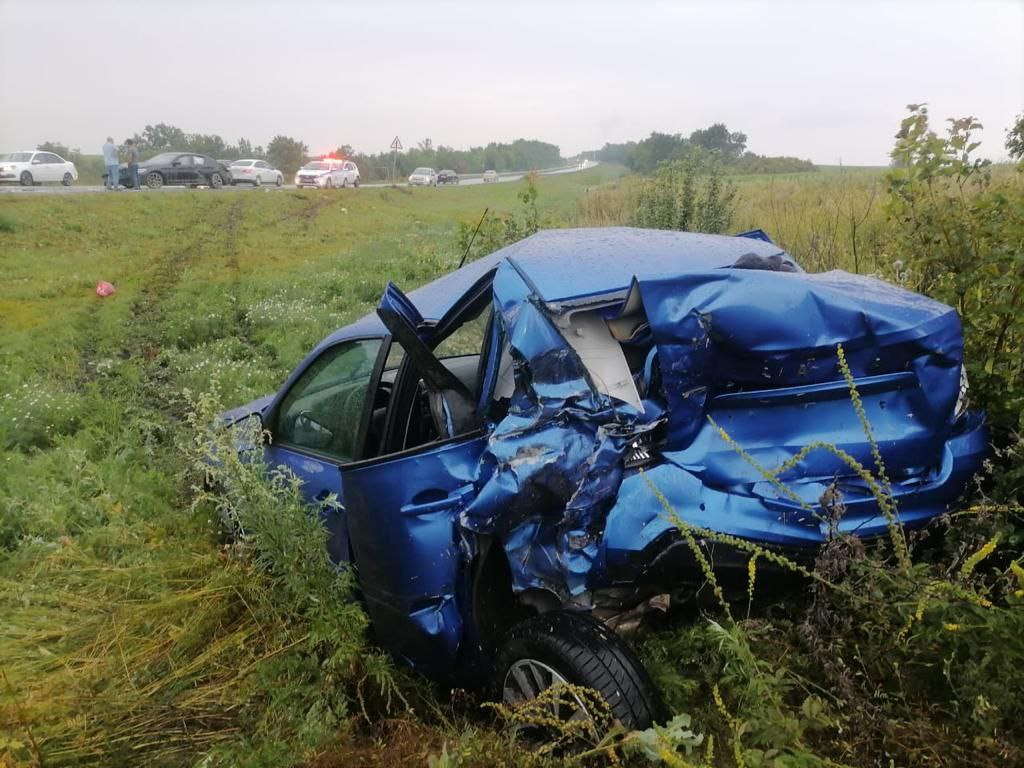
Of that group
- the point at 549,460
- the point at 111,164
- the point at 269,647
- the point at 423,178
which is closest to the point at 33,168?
the point at 111,164

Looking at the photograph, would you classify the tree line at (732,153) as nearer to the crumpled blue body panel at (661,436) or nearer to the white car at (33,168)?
the crumpled blue body panel at (661,436)

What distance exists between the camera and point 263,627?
3.41 meters

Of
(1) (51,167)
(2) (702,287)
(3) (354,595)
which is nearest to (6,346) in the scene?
(3) (354,595)

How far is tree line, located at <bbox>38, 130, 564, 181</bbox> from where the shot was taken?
52.4 meters

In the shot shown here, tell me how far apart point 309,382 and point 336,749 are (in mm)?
1738

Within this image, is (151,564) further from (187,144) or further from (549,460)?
(187,144)

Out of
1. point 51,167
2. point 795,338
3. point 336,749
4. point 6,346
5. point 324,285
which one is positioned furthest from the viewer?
point 51,167

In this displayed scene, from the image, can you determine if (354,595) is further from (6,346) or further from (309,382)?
(6,346)

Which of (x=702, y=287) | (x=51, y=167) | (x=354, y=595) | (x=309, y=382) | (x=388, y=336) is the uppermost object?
(x=51, y=167)

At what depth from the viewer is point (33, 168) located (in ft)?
85.4

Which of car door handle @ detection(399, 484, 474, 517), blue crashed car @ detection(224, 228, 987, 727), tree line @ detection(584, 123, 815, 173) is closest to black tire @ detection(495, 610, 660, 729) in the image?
blue crashed car @ detection(224, 228, 987, 727)

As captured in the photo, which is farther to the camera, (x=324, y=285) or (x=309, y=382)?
(x=324, y=285)

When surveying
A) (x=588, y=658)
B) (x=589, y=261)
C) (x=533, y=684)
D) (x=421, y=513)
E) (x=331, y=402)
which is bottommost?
(x=533, y=684)

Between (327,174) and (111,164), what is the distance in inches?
386
